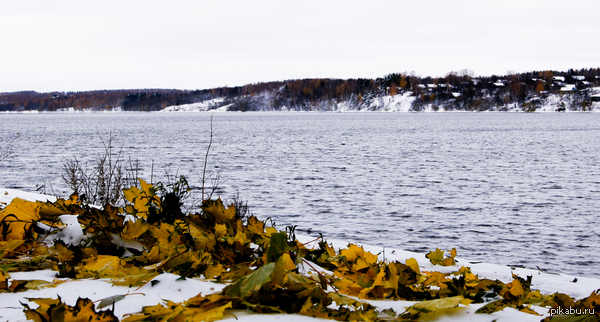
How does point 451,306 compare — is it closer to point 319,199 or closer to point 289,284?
point 289,284

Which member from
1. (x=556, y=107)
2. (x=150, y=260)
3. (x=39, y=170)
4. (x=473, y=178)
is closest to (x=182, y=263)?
(x=150, y=260)

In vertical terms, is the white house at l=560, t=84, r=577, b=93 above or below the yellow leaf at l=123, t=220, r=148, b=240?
above

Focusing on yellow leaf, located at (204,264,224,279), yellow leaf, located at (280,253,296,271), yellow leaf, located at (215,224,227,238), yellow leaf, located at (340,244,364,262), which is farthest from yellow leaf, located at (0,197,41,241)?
yellow leaf, located at (340,244,364,262)

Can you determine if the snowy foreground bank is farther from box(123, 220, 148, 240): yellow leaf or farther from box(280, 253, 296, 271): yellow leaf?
box(123, 220, 148, 240): yellow leaf

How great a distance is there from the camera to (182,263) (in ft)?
10.3

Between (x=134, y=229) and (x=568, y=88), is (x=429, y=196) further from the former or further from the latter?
(x=568, y=88)

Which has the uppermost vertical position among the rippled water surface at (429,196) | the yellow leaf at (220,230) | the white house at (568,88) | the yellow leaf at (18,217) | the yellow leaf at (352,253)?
the white house at (568,88)

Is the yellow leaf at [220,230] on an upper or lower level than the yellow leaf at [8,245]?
upper

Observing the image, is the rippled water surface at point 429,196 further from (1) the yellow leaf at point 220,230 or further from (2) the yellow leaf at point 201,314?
(2) the yellow leaf at point 201,314

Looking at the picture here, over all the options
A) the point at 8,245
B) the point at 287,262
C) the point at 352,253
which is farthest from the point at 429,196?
the point at 8,245

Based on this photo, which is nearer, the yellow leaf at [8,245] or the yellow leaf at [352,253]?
the yellow leaf at [8,245]

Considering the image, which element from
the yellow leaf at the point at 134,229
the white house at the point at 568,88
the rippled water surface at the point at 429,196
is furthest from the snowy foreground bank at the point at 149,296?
the white house at the point at 568,88

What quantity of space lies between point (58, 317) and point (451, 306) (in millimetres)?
1810

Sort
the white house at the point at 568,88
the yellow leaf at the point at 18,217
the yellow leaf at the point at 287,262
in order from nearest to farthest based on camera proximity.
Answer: the yellow leaf at the point at 287,262, the yellow leaf at the point at 18,217, the white house at the point at 568,88
